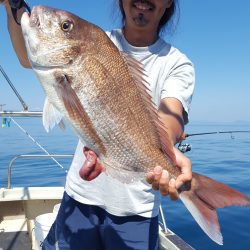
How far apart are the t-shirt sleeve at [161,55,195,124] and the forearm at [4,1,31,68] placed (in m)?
1.05

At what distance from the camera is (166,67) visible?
2.67 m

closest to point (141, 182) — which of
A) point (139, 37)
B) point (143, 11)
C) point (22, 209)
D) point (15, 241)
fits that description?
point (139, 37)

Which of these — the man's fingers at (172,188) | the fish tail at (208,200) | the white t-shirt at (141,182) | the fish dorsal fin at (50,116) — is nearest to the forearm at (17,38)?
the fish dorsal fin at (50,116)

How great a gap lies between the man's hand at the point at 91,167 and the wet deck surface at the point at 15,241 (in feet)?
9.81

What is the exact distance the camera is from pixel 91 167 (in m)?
1.98

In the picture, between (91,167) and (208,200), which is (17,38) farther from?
(208,200)

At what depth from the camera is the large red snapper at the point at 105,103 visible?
192cm

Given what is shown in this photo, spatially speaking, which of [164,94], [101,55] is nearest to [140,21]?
[164,94]

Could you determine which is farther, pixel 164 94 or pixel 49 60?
pixel 164 94

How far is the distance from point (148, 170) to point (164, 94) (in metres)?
0.72

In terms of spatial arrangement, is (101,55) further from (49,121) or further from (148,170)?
(148,170)

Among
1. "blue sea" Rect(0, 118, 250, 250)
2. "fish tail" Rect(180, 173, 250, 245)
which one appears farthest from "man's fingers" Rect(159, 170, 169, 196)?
"blue sea" Rect(0, 118, 250, 250)

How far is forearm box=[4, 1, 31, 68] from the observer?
2502 mm

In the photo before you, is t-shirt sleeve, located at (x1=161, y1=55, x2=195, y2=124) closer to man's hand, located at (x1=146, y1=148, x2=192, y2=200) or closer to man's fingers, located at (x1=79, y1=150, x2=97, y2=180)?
man's hand, located at (x1=146, y1=148, x2=192, y2=200)
